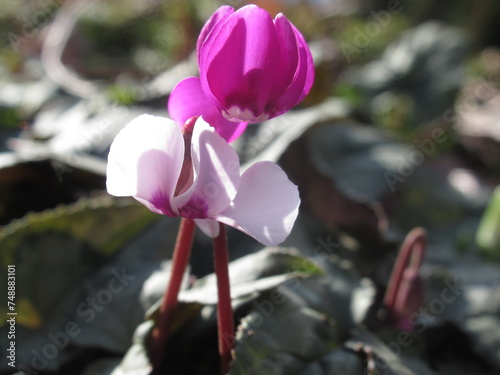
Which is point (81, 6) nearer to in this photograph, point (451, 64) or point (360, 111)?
point (360, 111)

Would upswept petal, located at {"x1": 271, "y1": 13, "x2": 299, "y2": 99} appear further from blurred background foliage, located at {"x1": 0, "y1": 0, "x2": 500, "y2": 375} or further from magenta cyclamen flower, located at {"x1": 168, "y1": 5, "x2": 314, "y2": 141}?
blurred background foliage, located at {"x1": 0, "y1": 0, "x2": 500, "y2": 375}

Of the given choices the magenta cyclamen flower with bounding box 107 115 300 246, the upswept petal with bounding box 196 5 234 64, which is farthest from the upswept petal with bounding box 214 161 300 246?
the upswept petal with bounding box 196 5 234 64

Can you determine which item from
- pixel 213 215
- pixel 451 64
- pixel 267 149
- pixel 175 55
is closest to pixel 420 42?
pixel 451 64

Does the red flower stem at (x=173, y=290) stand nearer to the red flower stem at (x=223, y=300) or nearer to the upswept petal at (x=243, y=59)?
the red flower stem at (x=223, y=300)

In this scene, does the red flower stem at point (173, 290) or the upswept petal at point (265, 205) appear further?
the red flower stem at point (173, 290)

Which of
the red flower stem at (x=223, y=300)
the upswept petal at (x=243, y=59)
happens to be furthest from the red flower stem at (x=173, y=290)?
the upswept petal at (x=243, y=59)

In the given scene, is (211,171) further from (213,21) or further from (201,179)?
(213,21)
